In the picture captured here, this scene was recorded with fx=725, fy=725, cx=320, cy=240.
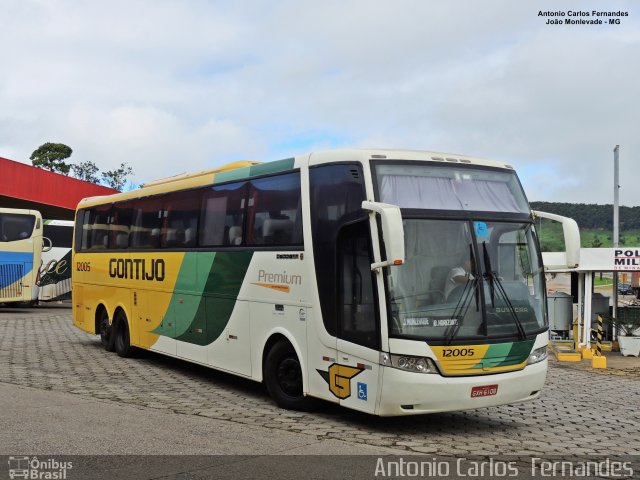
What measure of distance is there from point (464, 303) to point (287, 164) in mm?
3037

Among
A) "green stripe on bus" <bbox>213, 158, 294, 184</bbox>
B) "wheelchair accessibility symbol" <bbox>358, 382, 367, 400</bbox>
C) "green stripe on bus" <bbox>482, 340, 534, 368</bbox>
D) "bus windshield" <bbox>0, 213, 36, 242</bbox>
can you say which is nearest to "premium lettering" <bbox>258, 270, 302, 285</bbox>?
"green stripe on bus" <bbox>213, 158, 294, 184</bbox>

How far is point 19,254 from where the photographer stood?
82.3 ft

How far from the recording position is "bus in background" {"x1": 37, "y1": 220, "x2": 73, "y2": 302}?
92.7ft

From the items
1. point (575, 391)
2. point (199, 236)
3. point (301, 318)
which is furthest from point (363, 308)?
point (575, 391)

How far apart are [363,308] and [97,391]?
4.47 meters

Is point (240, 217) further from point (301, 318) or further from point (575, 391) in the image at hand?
point (575, 391)

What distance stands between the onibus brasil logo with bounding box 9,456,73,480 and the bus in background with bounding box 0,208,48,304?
20.2 meters

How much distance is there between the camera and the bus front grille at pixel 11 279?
24.9 meters

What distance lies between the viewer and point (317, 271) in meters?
8.45

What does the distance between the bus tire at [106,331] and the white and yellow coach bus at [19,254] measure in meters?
11.3

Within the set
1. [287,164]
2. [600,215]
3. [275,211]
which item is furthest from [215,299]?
[600,215]

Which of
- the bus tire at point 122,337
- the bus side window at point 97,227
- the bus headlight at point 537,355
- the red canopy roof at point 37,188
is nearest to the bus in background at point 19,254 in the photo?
the red canopy roof at point 37,188

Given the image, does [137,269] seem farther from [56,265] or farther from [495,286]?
[56,265]

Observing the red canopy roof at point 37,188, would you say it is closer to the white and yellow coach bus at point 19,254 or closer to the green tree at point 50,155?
the white and yellow coach bus at point 19,254
